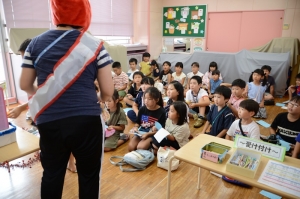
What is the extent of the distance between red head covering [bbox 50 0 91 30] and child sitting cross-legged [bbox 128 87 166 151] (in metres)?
1.68

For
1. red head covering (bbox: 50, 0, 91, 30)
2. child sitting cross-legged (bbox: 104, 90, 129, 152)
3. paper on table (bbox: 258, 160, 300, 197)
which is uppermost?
red head covering (bbox: 50, 0, 91, 30)

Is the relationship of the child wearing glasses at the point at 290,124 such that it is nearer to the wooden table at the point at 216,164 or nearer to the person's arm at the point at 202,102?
the wooden table at the point at 216,164

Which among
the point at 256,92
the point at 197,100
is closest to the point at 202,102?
the point at 197,100

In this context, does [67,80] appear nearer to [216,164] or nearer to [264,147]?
[216,164]

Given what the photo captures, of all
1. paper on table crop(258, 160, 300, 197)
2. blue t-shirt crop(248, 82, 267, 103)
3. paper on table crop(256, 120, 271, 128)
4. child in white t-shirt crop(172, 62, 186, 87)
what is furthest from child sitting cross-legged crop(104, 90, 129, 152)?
child in white t-shirt crop(172, 62, 186, 87)

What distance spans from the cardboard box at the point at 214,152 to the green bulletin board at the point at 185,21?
5.82 m

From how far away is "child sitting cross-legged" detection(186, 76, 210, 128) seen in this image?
3.87m

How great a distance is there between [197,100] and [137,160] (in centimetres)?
184

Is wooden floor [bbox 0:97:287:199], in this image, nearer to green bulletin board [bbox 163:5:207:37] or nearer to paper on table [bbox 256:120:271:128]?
paper on table [bbox 256:120:271:128]

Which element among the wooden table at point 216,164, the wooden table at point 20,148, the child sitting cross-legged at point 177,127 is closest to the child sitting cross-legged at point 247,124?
the child sitting cross-legged at point 177,127

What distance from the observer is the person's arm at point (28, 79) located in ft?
3.66

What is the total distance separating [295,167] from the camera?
143 cm

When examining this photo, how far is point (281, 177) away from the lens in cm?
133

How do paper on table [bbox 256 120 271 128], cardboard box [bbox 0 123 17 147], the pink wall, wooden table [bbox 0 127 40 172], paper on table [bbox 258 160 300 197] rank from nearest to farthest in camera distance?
1. paper on table [bbox 258 160 300 197]
2. wooden table [bbox 0 127 40 172]
3. cardboard box [bbox 0 123 17 147]
4. paper on table [bbox 256 120 271 128]
5. the pink wall
